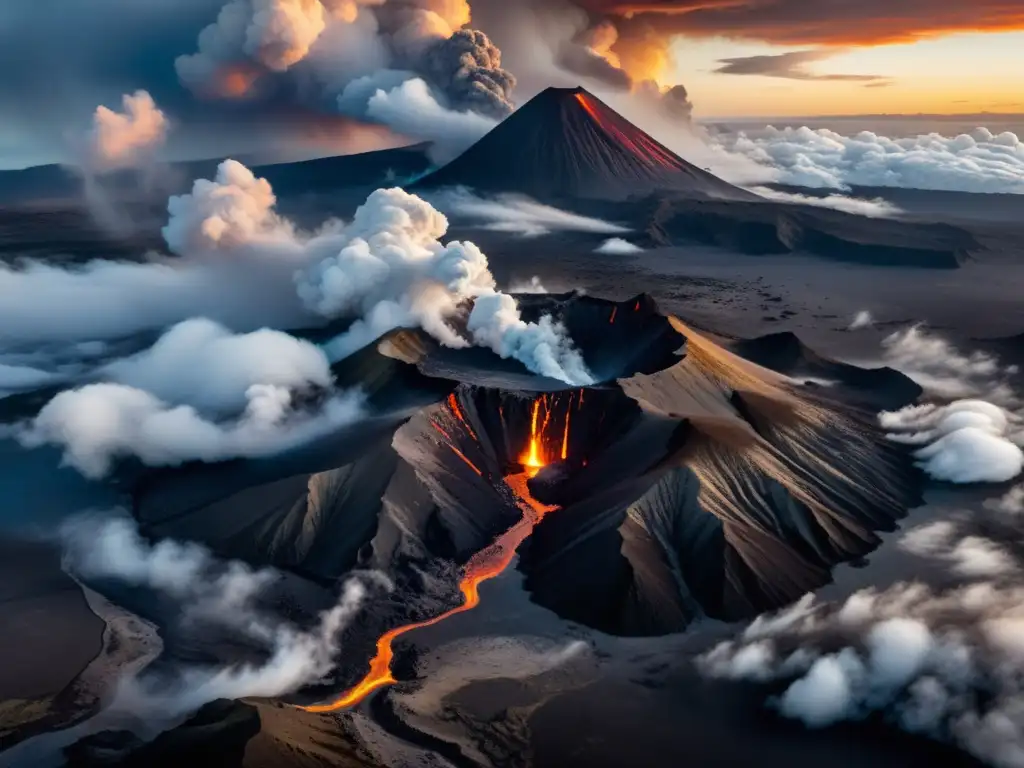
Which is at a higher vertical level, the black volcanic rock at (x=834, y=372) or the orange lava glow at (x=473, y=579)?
the black volcanic rock at (x=834, y=372)

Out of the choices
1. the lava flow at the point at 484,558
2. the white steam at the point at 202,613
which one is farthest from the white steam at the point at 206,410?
the lava flow at the point at 484,558

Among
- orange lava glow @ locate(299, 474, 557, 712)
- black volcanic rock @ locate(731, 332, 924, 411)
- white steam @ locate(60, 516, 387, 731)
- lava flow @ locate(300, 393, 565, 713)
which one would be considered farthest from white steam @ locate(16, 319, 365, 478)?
black volcanic rock @ locate(731, 332, 924, 411)

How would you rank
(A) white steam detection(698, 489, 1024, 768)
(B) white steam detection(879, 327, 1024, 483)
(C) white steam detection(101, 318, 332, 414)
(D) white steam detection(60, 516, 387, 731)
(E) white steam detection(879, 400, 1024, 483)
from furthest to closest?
(C) white steam detection(101, 318, 332, 414) < (B) white steam detection(879, 327, 1024, 483) < (E) white steam detection(879, 400, 1024, 483) < (D) white steam detection(60, 516, 387, 731) < (A) white steam detection(698, 489, 1024, 768)

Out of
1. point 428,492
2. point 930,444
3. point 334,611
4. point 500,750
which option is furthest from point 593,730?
point 930,444

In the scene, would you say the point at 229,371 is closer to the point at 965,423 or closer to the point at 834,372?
the point at 834,372

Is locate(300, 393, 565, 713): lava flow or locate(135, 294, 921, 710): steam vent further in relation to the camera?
locate(135, 294, 921, 710): steam vent

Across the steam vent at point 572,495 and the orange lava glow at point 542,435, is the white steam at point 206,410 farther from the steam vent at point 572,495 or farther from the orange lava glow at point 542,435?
the orange lava glow at point 542,435

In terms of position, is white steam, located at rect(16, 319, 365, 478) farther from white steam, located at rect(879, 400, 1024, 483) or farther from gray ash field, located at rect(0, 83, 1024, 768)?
white steam, located at rect(879, 400, 1024, 483)
